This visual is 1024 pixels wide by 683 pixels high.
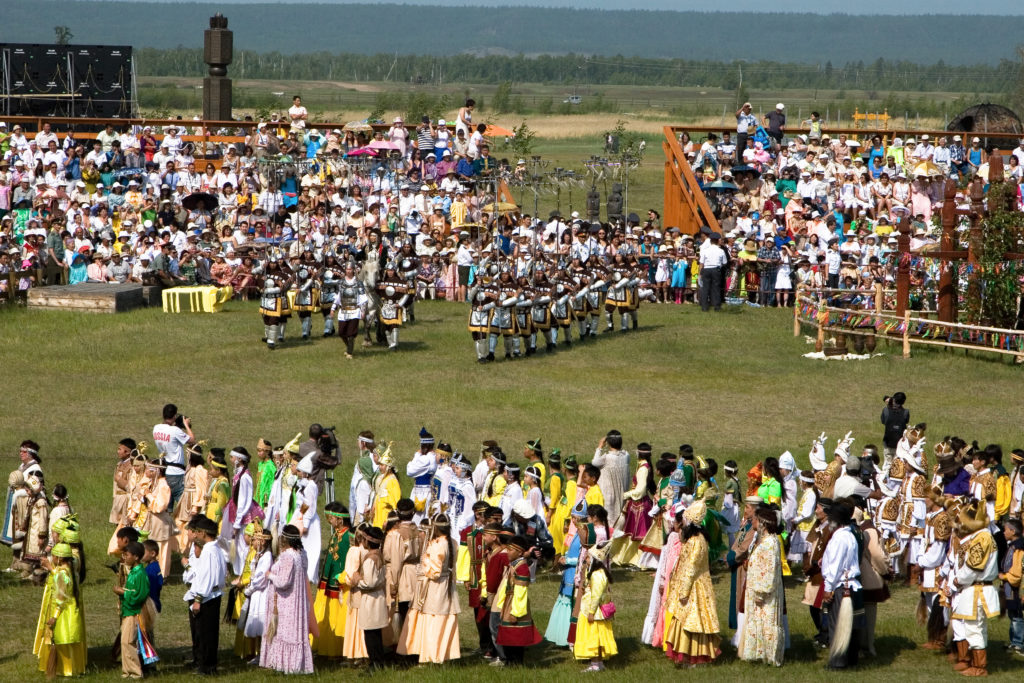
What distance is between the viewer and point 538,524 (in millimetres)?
15164

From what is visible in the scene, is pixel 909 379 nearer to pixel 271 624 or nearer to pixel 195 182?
pixel 271 624

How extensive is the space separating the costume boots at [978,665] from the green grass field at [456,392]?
2.07 m

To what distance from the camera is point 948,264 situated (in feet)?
87.2

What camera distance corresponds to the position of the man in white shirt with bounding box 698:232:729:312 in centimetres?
2947

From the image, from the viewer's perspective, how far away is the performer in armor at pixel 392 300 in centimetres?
2586

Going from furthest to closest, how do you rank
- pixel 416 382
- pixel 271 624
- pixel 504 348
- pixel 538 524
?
pixel 504 348 < pixel 416 382 < pixel 538 524 < pixel 271 624

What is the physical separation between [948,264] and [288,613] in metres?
17.4

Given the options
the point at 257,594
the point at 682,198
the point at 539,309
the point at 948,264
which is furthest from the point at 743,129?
the point at 257,594

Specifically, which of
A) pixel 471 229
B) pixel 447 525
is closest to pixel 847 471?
pixel 447 525

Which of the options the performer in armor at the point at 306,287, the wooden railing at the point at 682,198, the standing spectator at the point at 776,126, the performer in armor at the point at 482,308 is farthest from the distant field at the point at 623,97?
the performer in armor at the point at 482,308

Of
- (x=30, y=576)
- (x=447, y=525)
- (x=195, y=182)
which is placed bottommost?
(x=30, y=576)

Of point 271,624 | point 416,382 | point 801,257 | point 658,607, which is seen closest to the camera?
point 271,624

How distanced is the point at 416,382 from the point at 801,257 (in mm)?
10225

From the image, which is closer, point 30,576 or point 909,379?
point 30,576
